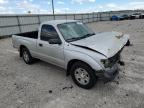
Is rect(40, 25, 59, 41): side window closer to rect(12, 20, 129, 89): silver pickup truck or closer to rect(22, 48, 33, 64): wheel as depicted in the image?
rect(12, 20, 129, 89): silver pickup truck

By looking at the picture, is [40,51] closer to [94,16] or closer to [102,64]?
[102,64]

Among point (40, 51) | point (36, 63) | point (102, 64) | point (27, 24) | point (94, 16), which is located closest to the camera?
point (102, 64)

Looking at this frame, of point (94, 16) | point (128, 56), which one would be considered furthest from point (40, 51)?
point (94, 16)

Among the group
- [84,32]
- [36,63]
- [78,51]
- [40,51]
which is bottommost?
[36,63]

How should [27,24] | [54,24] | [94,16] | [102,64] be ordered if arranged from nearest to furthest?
[102,64], [54,24], [27,24], [94,16]

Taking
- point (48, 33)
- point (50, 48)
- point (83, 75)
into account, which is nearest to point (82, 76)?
point (83, 75)

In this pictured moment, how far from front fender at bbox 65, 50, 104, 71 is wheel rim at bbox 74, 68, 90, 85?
35 cm

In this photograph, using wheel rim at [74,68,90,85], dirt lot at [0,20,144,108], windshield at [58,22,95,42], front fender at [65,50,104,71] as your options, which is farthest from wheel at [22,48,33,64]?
wheel rim at [74,68,90,85]

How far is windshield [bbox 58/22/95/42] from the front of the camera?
14.2 ft

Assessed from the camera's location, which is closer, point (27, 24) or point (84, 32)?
point (84, 32)

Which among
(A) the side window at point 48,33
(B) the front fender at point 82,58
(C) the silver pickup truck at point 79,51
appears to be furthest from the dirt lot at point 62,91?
(A) the side window at point 48,33

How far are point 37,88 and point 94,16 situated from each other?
3717 centimetres

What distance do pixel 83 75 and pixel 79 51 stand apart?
0.66 metres

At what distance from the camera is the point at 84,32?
15.8 ft
